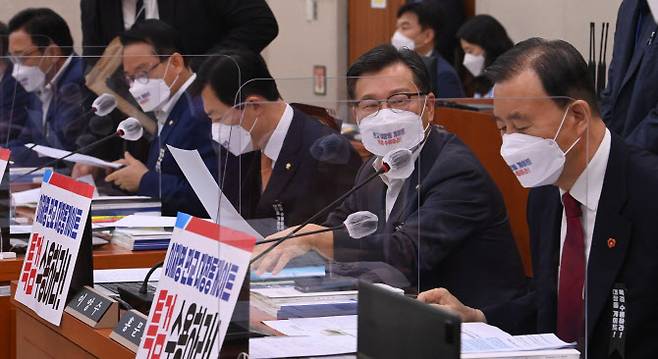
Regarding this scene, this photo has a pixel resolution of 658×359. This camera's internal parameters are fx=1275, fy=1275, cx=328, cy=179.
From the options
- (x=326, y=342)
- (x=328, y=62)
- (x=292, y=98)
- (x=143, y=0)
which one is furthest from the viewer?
(x=328, y=62)

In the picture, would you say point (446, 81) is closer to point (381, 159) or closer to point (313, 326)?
point (381, 159)

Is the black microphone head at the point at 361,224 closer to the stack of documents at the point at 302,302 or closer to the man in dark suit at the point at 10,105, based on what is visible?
the stack of documents at the point at 302,302

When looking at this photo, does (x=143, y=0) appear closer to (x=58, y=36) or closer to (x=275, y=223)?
(x=58, y=36)

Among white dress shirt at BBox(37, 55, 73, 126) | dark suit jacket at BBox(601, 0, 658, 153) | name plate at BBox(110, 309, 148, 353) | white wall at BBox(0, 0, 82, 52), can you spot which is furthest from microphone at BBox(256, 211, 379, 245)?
white wall at BBox(0, 0, 82, 52)

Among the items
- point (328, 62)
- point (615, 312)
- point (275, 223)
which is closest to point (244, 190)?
point (275, 223)

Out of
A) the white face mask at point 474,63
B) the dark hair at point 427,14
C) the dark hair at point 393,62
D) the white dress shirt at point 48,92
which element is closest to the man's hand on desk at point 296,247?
the dark hair at point 393,62

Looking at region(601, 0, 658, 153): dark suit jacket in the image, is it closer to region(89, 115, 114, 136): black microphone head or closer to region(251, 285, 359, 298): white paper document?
region(251, 285, 359, 298): white paper document

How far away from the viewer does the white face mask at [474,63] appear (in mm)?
6829

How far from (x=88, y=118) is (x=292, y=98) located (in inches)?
69.5

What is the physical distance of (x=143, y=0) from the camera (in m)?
4.71

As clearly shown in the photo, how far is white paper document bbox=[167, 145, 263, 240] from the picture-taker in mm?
2217

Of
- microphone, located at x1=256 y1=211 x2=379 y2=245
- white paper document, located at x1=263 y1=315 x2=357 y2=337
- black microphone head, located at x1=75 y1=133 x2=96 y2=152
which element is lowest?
black microphone head, located at x1=75 y1=133 x2=96 y2=152

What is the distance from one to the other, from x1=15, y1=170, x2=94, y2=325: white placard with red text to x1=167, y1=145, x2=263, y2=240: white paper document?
0.22 meters

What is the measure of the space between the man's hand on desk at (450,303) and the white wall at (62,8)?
15.0ft
